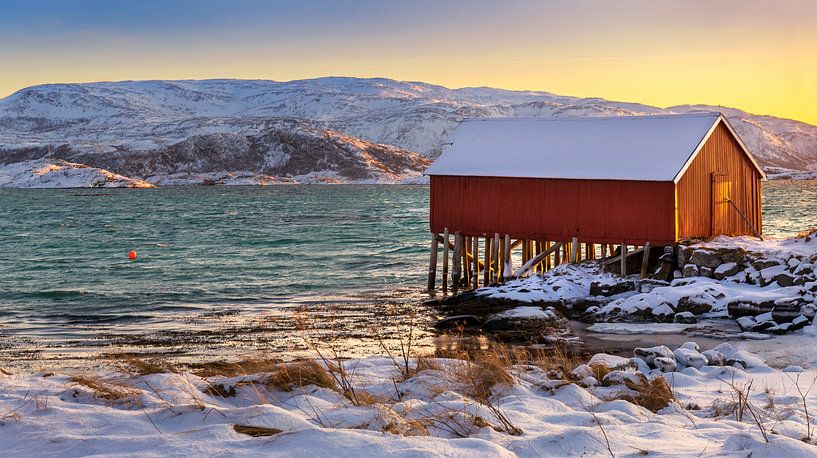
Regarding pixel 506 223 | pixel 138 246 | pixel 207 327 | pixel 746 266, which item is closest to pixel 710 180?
pixel 746 266

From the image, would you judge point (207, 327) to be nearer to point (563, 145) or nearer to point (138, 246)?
point (563, 145)

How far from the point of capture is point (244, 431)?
809 cm

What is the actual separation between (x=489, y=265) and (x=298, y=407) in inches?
848

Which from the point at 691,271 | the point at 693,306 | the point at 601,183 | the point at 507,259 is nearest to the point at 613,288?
the point at 691,271

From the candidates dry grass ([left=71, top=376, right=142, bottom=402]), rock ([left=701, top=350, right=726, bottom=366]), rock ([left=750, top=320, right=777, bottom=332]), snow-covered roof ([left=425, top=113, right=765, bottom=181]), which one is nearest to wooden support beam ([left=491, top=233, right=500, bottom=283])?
snow-covered roof ([left=425, top=113, right=765, bottom=181])

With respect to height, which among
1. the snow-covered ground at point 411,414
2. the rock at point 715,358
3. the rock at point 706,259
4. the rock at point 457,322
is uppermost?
the snow-covered ground at point 411,414

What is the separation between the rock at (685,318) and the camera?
20.6 meters

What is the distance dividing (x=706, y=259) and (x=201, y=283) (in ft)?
58.6

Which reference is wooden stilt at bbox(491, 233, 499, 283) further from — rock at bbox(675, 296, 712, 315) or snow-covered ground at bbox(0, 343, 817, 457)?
snow-covered ground at bbox(0, 343, 817, 457)

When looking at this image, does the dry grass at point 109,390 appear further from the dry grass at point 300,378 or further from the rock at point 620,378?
the rock at point 620,378

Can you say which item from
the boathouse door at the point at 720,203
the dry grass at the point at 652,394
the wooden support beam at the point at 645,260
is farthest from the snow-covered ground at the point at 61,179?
the dry grass at the point at 652,394

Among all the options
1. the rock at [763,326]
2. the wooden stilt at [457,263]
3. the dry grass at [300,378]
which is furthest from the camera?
the wooden stilt at [457,263]

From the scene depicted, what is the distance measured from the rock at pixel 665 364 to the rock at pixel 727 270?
38.0ft

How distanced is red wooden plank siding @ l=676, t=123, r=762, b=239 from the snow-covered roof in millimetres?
387
